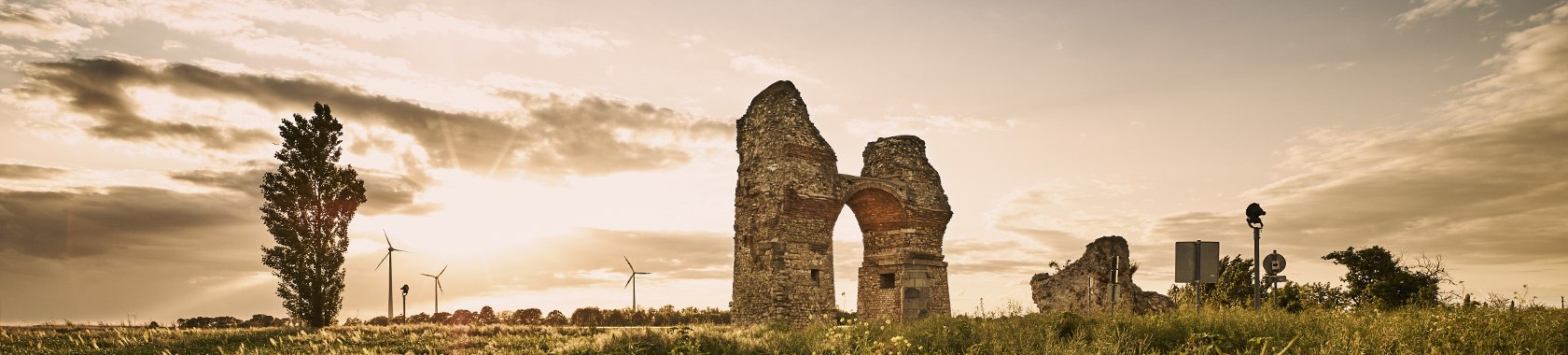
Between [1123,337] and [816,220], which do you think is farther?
[816,220]

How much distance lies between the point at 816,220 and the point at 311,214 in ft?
57.6

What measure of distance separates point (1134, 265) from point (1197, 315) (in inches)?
610

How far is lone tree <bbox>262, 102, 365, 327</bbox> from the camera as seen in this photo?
30.3 meters

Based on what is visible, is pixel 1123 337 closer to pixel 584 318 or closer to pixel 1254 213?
pixel 1254 213

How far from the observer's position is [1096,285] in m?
29.9

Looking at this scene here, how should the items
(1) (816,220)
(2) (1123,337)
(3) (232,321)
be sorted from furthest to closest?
(3) (232,321), (1) (816,220), (2) (1123,337)

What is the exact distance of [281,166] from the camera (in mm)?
31062

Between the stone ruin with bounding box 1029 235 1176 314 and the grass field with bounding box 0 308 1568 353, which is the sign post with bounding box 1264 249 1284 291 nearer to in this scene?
the grass field with bounding box 0 308 1568 353

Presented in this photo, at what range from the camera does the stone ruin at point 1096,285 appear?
2962cm

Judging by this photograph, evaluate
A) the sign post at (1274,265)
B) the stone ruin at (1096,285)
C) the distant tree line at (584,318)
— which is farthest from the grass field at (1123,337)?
the distant tree line at (584,318)

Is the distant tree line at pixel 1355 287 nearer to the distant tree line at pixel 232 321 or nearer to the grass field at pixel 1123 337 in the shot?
the grass field at pixel 1123 337

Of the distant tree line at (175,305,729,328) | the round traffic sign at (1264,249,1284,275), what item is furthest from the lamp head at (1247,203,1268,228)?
the distant tree line at (175,305,729,328)

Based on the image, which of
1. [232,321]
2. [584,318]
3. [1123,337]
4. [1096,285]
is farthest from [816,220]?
[232,321]

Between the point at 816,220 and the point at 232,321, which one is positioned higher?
the point at 816,220
